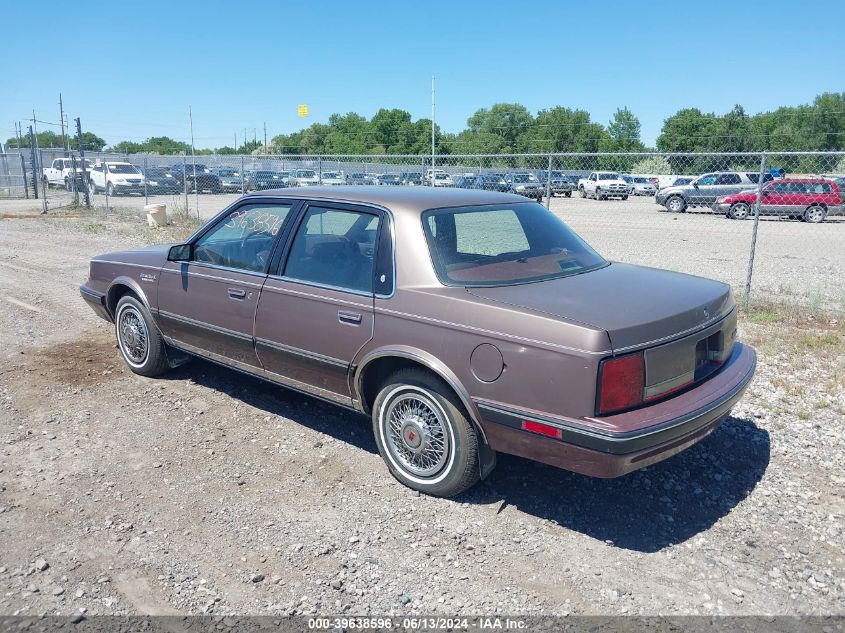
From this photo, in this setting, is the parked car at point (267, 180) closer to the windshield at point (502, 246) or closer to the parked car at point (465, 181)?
the parked car at point (465, 181)

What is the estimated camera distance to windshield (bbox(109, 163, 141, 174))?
107ft

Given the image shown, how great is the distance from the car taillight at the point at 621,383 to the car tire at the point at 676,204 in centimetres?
2480

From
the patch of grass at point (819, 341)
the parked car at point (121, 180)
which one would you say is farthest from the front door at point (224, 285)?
the parked car at point (121, 180)

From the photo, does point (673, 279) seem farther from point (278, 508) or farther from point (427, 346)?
point (278, 508)

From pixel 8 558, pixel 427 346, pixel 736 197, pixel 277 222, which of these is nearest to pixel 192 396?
pixel 277 222

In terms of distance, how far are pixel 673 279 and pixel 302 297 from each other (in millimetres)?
2249

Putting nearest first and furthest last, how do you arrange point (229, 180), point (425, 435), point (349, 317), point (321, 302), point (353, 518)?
point (353, 518) → point (425, 435) → point (349, 317) → point (321, 302) → point (229, 180)

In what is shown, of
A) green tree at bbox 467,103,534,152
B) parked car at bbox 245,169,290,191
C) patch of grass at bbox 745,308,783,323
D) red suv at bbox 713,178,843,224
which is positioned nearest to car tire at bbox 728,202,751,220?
red suv at bbox 713,178,843,224

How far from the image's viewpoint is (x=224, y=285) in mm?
4633

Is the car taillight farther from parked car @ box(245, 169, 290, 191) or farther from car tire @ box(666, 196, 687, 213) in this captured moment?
car tire @ box(666, 196, 687, 213)

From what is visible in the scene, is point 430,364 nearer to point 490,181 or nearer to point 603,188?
point 490,181

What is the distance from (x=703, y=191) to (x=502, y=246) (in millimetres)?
23742

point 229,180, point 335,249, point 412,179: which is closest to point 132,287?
point 335,249

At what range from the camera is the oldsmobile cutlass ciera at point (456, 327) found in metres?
3.11
